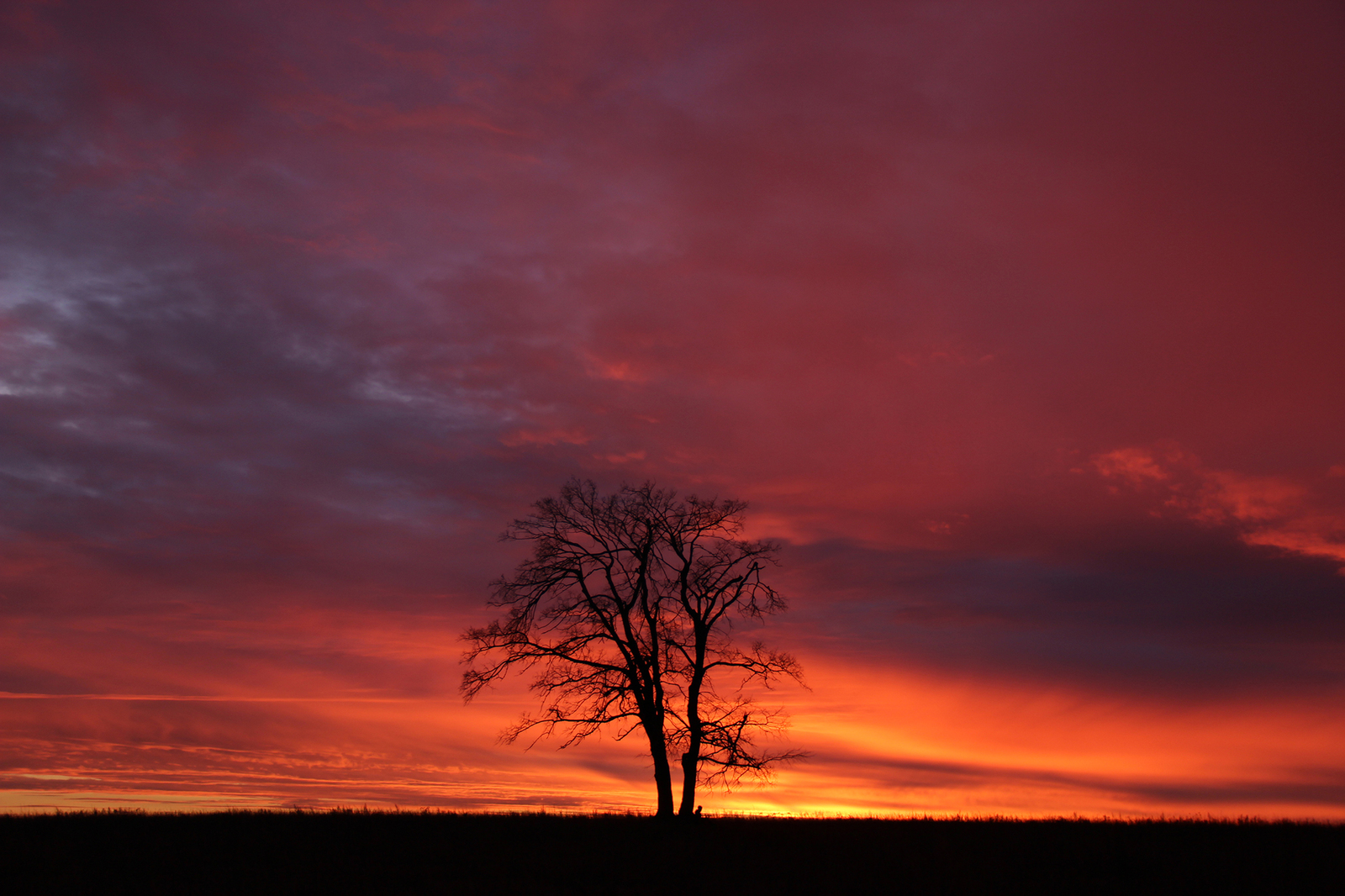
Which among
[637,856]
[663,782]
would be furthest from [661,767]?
[637,856]

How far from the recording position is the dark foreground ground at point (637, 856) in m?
18.4

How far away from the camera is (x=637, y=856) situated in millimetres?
21516

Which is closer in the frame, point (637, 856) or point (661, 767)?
point (637, 856)

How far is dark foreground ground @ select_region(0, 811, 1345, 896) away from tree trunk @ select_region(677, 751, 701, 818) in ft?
2.03

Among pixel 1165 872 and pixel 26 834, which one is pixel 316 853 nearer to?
pixel 26 834

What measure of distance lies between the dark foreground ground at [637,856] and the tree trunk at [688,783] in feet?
2.03

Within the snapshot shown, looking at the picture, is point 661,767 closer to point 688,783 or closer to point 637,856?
point 688,783

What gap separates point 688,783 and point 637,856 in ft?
15.6

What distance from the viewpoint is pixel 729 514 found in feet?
96.2

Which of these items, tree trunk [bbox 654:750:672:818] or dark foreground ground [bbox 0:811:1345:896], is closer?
dark foreground ground [bbox 0:811:1345:896]

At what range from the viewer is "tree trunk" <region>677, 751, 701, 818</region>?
25781 millimetres

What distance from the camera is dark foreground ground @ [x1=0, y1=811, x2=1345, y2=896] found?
60.5ft

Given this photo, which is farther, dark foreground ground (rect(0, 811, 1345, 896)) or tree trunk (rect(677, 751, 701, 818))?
tree trunk (rect(677, 751, 701, 818))

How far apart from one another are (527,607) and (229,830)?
34.6 feet
